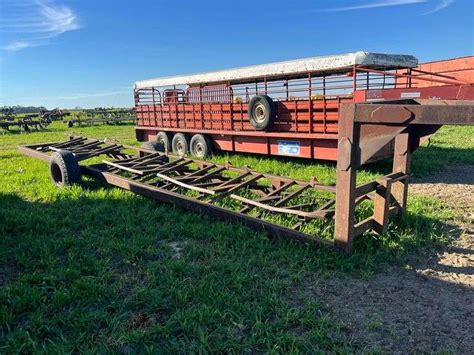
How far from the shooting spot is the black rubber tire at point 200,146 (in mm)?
10406

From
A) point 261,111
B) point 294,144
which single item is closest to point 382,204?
point 294,144

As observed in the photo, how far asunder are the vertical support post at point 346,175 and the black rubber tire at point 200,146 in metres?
6.90

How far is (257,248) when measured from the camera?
411 centimetres

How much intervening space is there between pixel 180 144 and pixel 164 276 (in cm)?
817

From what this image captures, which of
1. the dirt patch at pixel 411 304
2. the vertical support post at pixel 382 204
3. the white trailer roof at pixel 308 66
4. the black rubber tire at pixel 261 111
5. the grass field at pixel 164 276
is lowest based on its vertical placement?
the dirt patch at pixel 411 304

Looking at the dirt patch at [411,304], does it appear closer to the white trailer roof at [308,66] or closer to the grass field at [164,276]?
the grass field at [164,276]

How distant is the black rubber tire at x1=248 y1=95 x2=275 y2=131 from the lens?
27.1ft

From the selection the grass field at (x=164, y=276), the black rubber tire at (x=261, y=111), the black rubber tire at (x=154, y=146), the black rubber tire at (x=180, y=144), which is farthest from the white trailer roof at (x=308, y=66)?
the grass field at (x=164, y=276)

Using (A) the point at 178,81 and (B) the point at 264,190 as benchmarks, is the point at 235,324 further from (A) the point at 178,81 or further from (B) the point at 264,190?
(A) the point at 178,81

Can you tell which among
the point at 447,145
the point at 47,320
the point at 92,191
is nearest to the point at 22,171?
the point at 92,191

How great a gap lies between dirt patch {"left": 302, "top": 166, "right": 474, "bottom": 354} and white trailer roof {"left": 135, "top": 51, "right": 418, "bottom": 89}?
13.0 feet

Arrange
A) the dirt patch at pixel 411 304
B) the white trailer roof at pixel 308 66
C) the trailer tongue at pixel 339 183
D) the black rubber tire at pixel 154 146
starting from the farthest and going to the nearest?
the black rubber tire at pixel 154 146 → the white trailer roof at pixel 308 66 → the trailer tongue at pixel 339 183 → the dirt patch at pixel 411 304

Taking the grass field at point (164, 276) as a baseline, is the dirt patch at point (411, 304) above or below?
below

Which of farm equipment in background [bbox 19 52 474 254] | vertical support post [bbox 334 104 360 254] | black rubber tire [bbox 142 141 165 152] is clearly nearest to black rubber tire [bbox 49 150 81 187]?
farm equipment in background [bbox 19 52 474 254]
